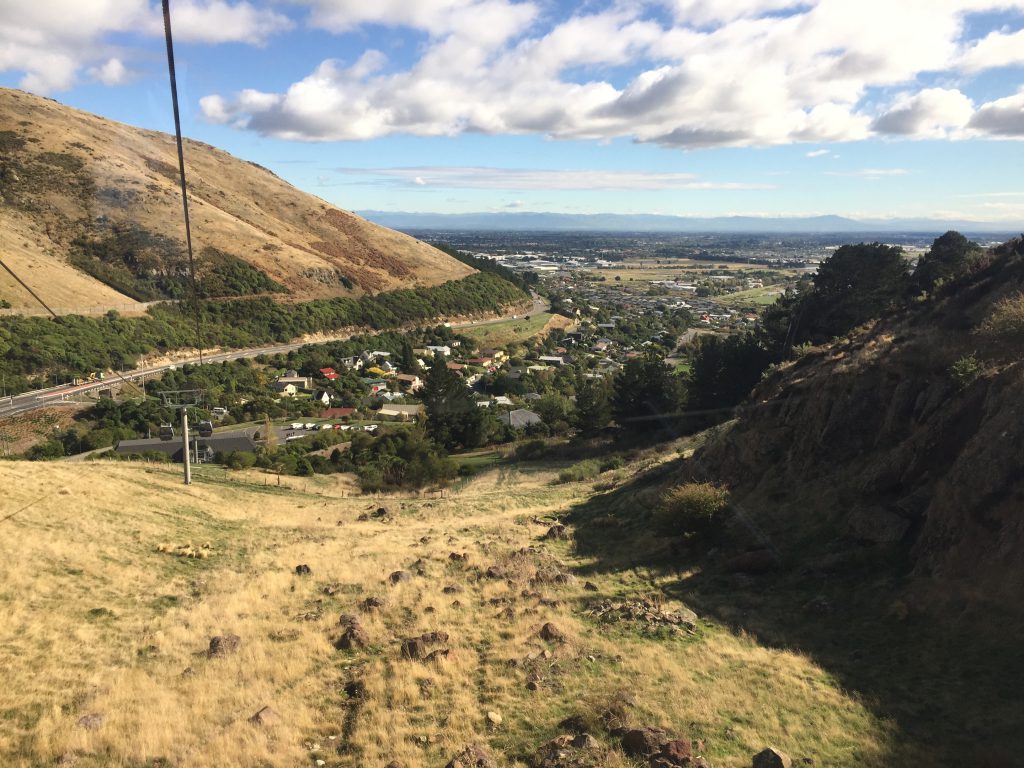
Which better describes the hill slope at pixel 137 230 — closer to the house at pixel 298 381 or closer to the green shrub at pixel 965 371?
the house at pixel 298 381

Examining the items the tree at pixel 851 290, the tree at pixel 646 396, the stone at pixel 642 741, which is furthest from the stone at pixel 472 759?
the tree at pixel 851 290

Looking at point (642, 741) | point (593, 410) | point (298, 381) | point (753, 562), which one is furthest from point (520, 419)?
point (642, 741)

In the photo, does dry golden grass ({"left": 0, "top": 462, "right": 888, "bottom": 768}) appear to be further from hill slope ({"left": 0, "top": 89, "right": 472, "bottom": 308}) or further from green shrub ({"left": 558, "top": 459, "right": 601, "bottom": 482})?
hill slope ({"left": 0, "top": 89, "right": 472, "bottom": 308})

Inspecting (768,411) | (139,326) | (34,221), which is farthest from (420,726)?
(34,221)

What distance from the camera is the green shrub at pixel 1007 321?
55.8 ft

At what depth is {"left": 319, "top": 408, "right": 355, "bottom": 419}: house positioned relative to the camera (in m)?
60.9

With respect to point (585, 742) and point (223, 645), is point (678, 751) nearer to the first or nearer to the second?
point (585, 742)

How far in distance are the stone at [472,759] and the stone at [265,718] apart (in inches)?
112

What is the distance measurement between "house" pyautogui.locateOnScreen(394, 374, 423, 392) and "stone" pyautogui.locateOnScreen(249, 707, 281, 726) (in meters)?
65.3

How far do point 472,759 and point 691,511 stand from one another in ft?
38.8

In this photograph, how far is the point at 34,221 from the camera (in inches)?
3152

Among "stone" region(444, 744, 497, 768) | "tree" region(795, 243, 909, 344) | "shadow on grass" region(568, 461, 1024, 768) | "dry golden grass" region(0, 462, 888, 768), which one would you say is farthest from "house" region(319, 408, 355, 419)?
"stone" region(444, 744, 497, 768)

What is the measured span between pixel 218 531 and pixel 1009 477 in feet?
75.9

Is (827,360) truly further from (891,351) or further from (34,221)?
(34,221)
